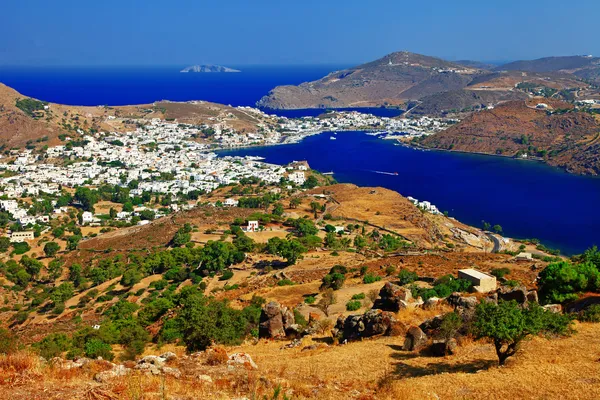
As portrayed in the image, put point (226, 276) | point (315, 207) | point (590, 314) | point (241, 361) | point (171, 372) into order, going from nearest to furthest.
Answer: point (171, 372)
point (241, 361)
point (590, 314)
point (226, 276)
point (315, 207)

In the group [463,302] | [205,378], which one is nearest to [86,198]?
[463,302]

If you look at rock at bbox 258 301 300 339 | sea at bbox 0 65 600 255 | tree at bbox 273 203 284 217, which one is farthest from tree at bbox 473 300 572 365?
sea at bbox 0 65 600 255

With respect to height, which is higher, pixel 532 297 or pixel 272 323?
pixel 532 297

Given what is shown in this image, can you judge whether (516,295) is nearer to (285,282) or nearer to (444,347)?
(444,347)

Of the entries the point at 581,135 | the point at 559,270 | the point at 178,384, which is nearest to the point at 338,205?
the point at 559,270

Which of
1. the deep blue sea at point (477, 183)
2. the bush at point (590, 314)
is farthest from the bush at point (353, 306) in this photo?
the deep blue sea at point (477, 183)

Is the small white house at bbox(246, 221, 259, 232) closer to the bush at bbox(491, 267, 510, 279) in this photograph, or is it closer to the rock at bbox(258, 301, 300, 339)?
the bush at bbox(491, 267, 510, 279)

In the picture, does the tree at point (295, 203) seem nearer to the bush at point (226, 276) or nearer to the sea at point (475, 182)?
the sea at point (475, 182)
